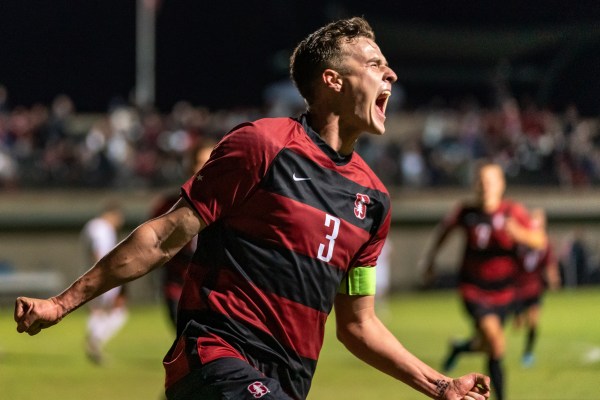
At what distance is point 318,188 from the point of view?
440 centimetres

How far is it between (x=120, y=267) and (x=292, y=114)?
2756 cm

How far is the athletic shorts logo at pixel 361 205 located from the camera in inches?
178

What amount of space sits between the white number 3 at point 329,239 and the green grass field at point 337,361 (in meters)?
7.45

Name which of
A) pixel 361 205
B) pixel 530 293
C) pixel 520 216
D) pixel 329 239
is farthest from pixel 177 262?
pixel 530 293

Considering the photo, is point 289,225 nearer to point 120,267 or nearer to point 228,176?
point 228,176

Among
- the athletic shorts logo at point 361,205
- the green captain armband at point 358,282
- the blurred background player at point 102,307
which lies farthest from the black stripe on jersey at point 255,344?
the blurred background player at point 102,307

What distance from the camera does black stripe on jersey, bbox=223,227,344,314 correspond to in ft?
14.0

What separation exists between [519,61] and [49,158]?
21.5m

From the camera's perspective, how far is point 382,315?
23.7 meters

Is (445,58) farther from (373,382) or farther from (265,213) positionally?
(265,213)

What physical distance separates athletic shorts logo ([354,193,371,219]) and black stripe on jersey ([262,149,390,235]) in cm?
1

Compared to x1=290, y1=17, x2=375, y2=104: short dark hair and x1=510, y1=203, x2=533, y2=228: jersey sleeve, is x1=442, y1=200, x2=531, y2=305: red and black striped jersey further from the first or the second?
x1=290, y1=17, x2=375, y2=104: short dark hair

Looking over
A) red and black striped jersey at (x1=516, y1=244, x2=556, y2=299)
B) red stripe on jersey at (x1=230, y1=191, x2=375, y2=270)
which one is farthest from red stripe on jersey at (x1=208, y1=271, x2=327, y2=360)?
red and black striped jersey at (x1=516, y1=244, x2=556, y2=299)

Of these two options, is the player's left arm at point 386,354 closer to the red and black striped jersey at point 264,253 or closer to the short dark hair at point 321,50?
the red and black striped jersey at point 264,253
